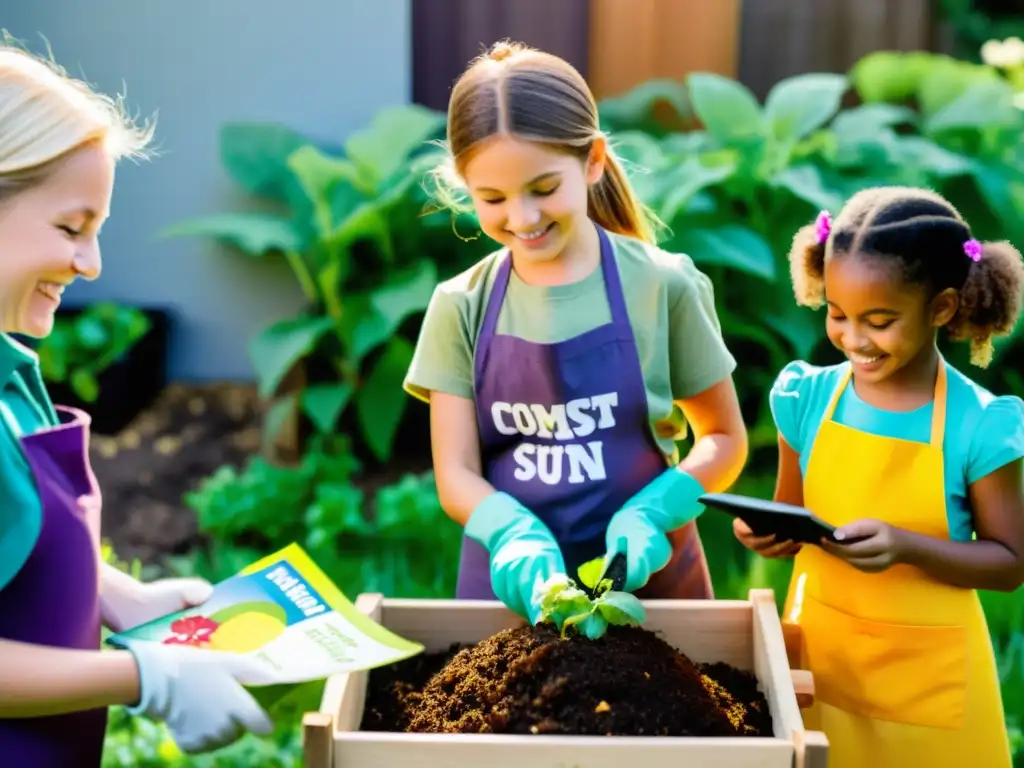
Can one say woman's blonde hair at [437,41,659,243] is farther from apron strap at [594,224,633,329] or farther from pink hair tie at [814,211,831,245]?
pink hair tie at [814,211,831,245]

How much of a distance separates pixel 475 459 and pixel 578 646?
411mm

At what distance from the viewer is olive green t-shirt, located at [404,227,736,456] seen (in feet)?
5.74

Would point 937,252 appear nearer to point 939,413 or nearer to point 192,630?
point 939,413

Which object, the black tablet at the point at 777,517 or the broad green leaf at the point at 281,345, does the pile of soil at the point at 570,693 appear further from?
the broad green leaf at the point at 281,345

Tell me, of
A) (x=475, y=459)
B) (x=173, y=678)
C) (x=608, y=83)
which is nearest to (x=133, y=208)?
(x=608, y=83)

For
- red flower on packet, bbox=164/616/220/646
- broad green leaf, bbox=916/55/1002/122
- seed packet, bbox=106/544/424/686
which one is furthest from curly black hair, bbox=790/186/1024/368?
broad green leaf, bbox=916/55/1002/122

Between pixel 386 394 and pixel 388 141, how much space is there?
2.77ft

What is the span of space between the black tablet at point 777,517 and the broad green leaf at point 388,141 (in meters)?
2.69

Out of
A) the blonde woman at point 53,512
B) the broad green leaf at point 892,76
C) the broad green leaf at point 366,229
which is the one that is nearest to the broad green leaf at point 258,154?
the broad green leaf at point 366,229

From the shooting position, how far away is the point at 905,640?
1646mm

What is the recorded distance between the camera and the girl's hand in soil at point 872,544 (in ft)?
5.14

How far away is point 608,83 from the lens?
504 centimetres

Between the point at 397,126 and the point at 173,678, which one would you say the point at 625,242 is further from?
the point at 397,126

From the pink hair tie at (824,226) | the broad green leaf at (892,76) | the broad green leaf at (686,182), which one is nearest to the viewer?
the pink hair tie at (824,226)
